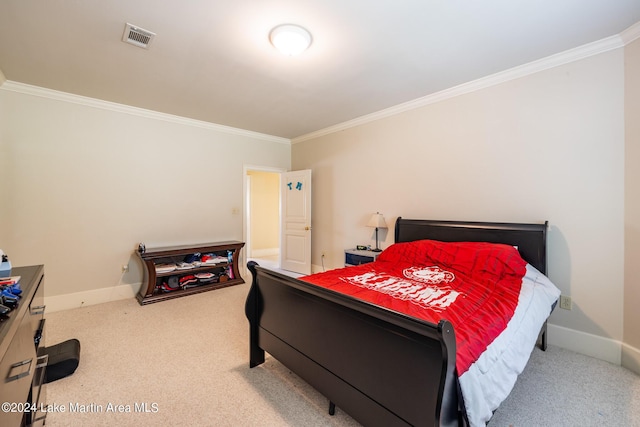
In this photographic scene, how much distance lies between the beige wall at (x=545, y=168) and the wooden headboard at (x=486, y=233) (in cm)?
15

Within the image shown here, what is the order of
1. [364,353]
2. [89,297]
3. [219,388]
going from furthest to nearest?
[89,297] < [219,388] < [364,353]

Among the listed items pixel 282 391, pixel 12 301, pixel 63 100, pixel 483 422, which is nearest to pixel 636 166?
pixel 483 422

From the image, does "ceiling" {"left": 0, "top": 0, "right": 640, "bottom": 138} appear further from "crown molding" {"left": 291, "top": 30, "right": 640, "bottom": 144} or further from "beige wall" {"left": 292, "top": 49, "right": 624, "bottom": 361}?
"beige wall" {"left": 292, "top": 49, "right": 624, "bottom": 361}

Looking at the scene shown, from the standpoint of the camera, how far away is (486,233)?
2.76 meters

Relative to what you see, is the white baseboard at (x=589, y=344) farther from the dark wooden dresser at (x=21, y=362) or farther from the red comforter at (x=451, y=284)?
the dark wooden dresser at (x=21, y=362)

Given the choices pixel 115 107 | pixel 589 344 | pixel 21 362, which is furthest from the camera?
pixel 115 107

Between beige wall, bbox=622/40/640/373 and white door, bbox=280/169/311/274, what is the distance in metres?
3.74

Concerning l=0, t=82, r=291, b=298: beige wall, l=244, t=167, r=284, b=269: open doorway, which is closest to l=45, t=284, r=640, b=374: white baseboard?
l=0, t=82, r=291, b=298: beige wall

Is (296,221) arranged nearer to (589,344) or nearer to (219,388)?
(219,388)

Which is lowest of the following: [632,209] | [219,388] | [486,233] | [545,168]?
[219,388]

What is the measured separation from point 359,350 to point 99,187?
3.87 meters

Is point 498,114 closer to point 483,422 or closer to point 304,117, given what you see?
point 304,117

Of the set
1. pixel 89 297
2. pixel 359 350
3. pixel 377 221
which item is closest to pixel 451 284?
pixel 359 350

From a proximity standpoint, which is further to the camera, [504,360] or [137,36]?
[137,36]
